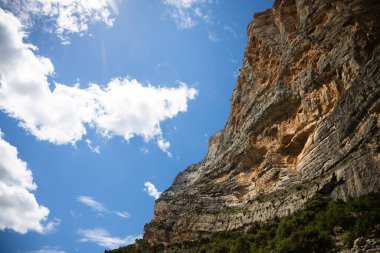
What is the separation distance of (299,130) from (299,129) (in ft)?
0.48

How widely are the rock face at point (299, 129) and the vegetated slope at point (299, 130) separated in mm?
140

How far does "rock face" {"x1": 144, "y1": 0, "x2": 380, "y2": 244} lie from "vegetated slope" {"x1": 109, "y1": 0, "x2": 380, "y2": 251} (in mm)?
140

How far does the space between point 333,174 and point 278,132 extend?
1768cm

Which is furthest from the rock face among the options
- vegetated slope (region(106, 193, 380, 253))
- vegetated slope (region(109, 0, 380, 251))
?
vegetated slope (region(106, 193, 380, 253))

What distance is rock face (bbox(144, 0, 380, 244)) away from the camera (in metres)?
31.3

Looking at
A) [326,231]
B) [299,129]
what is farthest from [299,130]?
[326,231]

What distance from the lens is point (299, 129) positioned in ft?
147

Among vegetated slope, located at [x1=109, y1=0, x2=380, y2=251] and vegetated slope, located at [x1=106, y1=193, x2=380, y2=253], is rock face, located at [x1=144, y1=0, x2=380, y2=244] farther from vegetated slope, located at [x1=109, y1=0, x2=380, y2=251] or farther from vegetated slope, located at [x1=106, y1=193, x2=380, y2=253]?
vegetated slope, located at [x1=106, y1=193, x2=380, y2=253]

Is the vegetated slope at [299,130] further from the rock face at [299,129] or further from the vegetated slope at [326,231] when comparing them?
the vegetated slope at [326,231]

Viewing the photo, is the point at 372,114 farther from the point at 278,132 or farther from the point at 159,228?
the point at 159,228

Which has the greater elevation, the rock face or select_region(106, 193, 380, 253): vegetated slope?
the rock face

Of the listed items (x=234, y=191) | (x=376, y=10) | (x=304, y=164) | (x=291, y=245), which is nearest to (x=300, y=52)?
(x=376, y=10)

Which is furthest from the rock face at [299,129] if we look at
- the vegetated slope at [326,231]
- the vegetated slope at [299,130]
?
the vegetated slope at [326,231]

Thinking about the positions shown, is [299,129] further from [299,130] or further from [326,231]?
[326,231]
